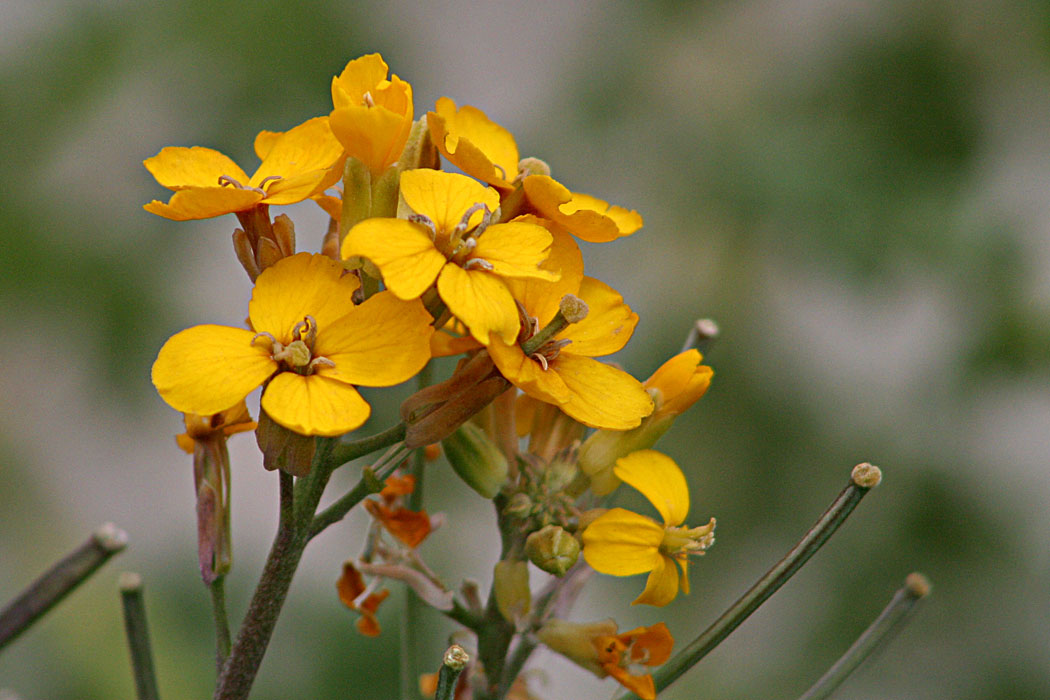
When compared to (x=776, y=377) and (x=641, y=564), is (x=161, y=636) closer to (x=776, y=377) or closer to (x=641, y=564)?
(x=641, y=564)

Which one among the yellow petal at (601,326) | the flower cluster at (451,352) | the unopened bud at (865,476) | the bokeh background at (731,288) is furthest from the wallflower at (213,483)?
the bokeh background at (731,288)

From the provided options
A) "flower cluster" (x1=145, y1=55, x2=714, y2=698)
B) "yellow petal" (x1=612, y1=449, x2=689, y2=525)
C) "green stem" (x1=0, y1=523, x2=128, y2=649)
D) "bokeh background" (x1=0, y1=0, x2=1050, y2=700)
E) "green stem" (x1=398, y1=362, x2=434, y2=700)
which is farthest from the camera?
"bokeh background" (x1=0, y1=0, x2=1050, y2=700)

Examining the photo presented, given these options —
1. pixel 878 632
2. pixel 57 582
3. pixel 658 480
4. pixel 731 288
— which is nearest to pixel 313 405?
pixel 57 582

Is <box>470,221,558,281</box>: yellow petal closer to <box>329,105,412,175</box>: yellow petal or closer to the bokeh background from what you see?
<box>329,105,412,175</box>: yellow petal

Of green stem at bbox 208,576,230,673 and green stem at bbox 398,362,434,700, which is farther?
green stem at bbox 398,362,434,700

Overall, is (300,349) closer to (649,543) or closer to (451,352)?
(451,352)

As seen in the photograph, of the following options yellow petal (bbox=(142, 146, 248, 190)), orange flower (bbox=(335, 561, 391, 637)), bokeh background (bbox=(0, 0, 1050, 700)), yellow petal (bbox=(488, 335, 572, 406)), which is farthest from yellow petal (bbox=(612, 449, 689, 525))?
bokeh background (bbox=(0, 0, 1050, 700))

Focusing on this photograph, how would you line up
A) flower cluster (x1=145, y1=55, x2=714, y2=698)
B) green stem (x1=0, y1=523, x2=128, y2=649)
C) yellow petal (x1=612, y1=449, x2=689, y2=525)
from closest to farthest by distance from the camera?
green stem (x1=0, y1=523, x2=128, y2=649) < flower cluster (x1=145, y1=55, x2=714, y2=698) < yellow petal (x1=612, y1=449, x2=689, y2=525)

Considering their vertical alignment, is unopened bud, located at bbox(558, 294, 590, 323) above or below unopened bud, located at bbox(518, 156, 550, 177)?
below

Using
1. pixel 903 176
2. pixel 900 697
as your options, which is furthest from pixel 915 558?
pixel 903 176
